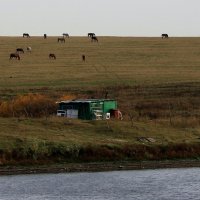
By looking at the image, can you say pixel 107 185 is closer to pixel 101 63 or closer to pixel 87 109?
pixel 87 109

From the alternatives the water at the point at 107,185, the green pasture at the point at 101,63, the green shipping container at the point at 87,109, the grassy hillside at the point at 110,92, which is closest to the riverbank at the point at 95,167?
the grassy hillside at the point at 110,92

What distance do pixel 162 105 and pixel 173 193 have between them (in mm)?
28833

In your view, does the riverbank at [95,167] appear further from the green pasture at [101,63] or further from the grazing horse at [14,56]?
the grazing horse at [14,56]

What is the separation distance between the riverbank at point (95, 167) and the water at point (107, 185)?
1.05 metres

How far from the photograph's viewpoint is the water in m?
38.5

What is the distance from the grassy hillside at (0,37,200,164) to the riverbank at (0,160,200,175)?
2.75ft

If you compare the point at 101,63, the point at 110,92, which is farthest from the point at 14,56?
the point at 110,92

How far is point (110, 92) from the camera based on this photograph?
7369 centimetres

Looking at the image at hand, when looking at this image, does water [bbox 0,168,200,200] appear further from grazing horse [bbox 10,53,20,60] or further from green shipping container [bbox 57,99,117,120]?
grazing horse [bbox 10,53,20,60]

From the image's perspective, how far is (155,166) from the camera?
4828 centimetres

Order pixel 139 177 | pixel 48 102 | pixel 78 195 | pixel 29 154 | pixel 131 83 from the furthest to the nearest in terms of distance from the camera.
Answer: pixel 131 83
pixel 48 102
pixel 29 154
pixel 139 177
pixel 78 195

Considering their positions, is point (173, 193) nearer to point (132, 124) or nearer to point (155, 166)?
point (155, 166)

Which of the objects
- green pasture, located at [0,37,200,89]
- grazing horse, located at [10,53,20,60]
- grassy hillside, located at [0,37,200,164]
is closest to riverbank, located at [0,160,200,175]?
grassy hillside, located at [0,37,200,164]

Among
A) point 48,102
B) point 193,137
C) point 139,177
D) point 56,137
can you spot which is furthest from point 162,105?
point 139,177
